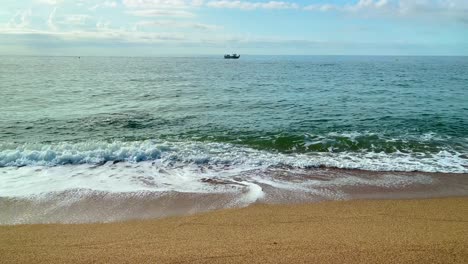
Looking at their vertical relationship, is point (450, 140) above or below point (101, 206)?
above

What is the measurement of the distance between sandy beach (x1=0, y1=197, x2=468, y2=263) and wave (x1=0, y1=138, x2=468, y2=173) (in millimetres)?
3442

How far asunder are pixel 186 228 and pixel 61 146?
28.1 feet

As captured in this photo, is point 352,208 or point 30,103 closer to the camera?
point 352,208

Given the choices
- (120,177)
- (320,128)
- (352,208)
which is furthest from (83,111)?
(352,208)

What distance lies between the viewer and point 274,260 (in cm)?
472

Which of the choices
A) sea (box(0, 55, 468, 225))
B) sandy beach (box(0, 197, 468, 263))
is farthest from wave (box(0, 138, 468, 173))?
sandy beach (box(0, 197, 468, 263))

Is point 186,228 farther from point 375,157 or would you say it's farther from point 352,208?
point 375,157

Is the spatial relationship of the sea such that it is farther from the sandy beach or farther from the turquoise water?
the sandy beach

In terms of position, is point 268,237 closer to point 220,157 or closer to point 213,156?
point 220,157

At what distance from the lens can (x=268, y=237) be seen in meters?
5.51

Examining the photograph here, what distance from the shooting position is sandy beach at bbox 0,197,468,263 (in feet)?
16.0

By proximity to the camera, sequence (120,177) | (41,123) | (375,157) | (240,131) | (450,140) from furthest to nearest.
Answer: (41,123), (240,131), (450,140), (375,157), (120,177)

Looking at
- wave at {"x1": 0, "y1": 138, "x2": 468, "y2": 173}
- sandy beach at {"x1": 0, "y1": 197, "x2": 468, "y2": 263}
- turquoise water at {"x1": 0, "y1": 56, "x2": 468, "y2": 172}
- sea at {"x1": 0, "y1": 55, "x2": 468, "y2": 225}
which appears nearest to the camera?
sandy beach at {"x1": 0, "y1": 197, "x2": 468, "y2": 263}

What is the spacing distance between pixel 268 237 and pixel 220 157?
5.97 m
